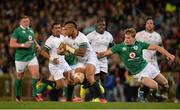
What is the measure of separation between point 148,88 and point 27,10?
1346 centimetres

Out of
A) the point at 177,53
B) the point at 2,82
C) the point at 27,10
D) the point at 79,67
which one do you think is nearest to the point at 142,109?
the point at 79,67

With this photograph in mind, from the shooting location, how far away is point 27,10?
1213 inches

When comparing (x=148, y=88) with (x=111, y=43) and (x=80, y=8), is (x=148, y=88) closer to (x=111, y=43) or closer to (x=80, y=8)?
(x=111, y=43)

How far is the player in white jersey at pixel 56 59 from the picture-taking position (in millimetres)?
18781

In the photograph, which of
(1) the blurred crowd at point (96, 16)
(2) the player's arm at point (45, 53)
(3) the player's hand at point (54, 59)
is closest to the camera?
(3) the player's hand at point (54, 59)

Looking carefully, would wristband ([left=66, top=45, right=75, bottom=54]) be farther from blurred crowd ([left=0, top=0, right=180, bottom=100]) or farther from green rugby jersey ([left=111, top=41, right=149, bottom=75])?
blurred crowd ([left=0, top=0, right=180, bottom=100])

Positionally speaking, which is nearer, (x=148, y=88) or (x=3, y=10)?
(x=148, y=88)

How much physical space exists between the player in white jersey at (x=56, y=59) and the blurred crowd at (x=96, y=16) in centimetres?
625

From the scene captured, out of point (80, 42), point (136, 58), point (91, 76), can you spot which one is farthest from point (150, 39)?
point (80, 42)

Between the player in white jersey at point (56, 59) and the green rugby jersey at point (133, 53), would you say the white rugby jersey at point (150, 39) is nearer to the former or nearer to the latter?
the green rugby jersey at point (133, 53)

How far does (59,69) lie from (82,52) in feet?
6.34

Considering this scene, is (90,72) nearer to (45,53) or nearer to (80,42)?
(80,42)

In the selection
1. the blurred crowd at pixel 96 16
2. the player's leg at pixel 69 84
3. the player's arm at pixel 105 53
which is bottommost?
the player's leg at pixel 69 84

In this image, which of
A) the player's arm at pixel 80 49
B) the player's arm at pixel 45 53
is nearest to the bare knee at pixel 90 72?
the player's arm at pixel 80 49
